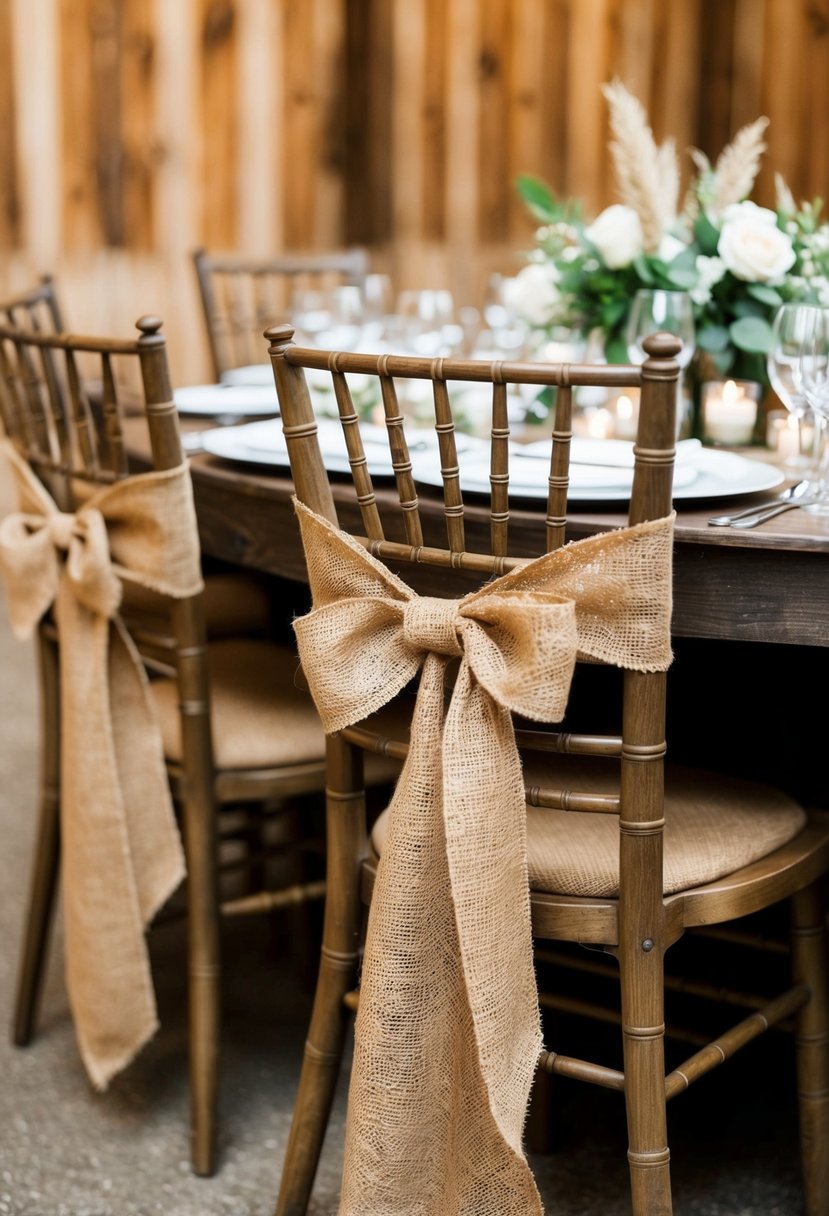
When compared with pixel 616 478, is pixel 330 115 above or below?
above

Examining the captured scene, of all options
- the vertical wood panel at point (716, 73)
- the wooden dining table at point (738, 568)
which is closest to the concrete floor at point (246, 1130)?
the wooden dining table at point (738, 568)

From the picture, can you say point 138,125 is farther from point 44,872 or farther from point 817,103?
point 44,872

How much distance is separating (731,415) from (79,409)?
2.75 feet

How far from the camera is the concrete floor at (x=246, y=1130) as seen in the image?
1.57 m

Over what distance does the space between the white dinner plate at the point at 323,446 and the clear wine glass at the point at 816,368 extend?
1.27 ft

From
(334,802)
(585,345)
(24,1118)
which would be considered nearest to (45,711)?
(24,1118)

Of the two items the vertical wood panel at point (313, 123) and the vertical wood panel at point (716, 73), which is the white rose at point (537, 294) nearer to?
the vertical wood panel at point (313, 123)

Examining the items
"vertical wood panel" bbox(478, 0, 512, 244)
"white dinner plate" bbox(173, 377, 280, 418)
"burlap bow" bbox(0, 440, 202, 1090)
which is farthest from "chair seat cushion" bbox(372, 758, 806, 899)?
"vertical wood panel" bbox(478, 0, 512, 244)

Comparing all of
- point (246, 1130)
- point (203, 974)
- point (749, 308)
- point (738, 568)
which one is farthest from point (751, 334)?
point (246, 1130)

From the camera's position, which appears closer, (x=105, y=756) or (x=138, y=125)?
(x=105, y=756)

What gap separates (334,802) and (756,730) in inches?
25.0

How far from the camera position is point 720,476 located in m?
1.41

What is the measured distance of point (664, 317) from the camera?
173cm

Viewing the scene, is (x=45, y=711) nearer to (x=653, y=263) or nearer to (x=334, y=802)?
(x=334, y=802)
